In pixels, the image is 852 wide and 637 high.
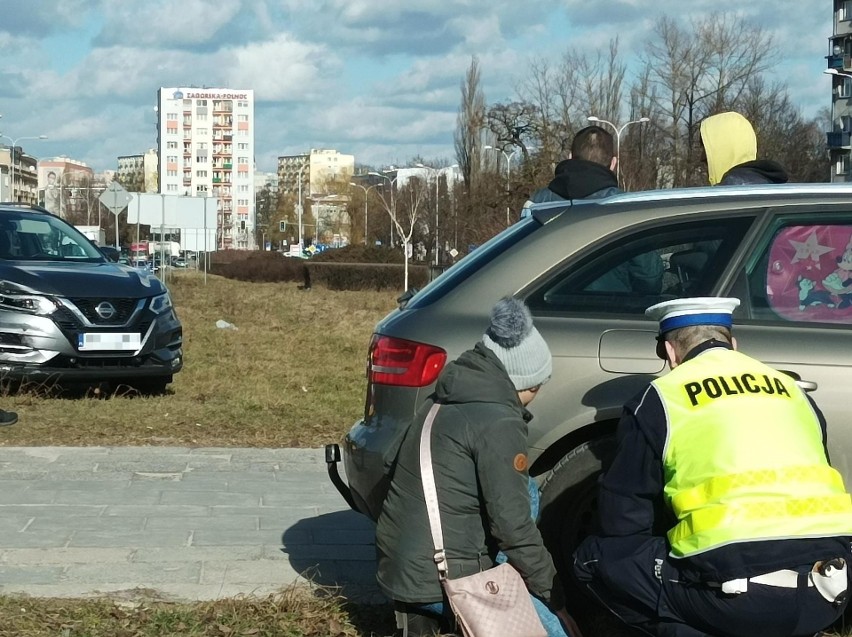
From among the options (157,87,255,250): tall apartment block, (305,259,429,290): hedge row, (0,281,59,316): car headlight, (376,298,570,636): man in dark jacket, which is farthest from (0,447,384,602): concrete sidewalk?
(157,87,255,250): tall apartment block

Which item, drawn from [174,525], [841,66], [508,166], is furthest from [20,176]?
[174,525]

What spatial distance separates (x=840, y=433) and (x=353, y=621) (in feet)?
6.67

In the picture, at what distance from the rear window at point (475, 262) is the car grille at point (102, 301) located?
6593 mm

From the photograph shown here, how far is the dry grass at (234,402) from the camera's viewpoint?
31.3ft

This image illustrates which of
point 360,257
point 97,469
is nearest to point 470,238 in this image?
point 360,257

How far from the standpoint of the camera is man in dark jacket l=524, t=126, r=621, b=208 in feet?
17.6

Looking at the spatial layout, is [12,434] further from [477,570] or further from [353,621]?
[477,570]

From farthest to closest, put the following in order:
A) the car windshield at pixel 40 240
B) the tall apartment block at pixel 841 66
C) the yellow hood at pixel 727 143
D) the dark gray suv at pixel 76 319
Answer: the tall apartment block at pixel 841 66 → the car windshield at pixel 40 240 → the dark gray suv at pixel 76 319 → the yellow hood at pixel 727 143

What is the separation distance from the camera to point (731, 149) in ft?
19.7

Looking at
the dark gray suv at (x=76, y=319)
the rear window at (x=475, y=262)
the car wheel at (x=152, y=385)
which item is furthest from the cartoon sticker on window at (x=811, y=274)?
the car wheel at (x=152, y=385)

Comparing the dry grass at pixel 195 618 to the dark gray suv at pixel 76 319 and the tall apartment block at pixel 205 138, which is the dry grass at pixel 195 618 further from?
the tall apartment block at pixel 205 138

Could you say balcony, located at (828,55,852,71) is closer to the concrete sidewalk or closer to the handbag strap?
the concrete sidewalk

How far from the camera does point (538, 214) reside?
4934 mm

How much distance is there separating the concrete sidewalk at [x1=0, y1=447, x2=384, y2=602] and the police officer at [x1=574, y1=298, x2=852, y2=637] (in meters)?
2.08
